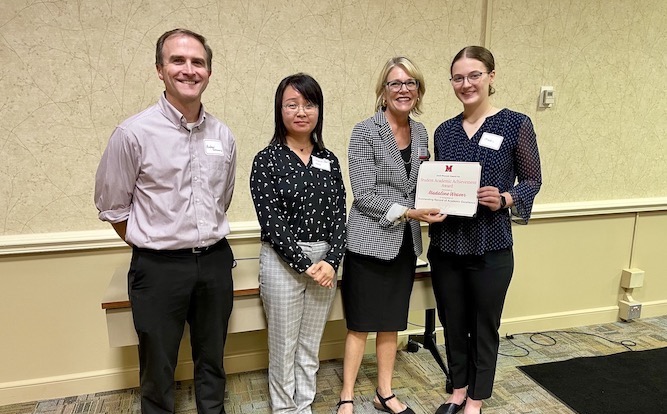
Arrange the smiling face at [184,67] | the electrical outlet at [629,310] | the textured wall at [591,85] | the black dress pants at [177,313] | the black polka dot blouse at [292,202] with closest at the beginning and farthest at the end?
the smiling face at [184,67] < the black dress pants at [177,313] < the black polka dot blouse at [292,202] < the textured wall at [591,85] < the electrical outlet at [629,310]

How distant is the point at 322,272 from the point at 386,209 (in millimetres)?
366

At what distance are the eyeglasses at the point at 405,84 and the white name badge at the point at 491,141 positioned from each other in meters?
0.34

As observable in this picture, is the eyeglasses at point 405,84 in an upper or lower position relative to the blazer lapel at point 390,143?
upper

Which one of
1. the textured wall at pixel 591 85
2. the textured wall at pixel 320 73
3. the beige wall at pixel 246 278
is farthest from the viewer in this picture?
the textured wall at pixel 591 85

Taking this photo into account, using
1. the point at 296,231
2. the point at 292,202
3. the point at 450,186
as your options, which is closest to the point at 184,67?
the point at 292,202

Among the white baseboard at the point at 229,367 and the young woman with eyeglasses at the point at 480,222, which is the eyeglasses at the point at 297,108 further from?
the white baseboard at the point at 229,367

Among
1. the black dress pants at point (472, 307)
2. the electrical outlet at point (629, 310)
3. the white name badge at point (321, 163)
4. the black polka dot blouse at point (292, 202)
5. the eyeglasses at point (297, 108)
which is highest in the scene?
the eyeglasses at point (297, 108)

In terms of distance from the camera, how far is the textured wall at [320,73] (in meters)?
2.12

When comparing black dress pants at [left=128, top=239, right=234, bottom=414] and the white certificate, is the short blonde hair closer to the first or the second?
Answer: the white certificate

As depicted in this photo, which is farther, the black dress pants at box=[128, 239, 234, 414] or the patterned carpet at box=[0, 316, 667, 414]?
the patterned carpet at box=[0, 316, 667, 414]

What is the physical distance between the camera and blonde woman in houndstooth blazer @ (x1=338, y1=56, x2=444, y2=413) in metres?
1.88

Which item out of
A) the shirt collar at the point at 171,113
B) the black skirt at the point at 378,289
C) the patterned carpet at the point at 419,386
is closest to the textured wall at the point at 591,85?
the patterned carpet at the point at 419,386

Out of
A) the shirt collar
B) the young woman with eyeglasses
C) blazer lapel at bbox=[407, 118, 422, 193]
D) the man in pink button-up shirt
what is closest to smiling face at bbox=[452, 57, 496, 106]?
the young woman with eyeglasses

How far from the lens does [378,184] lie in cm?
192
